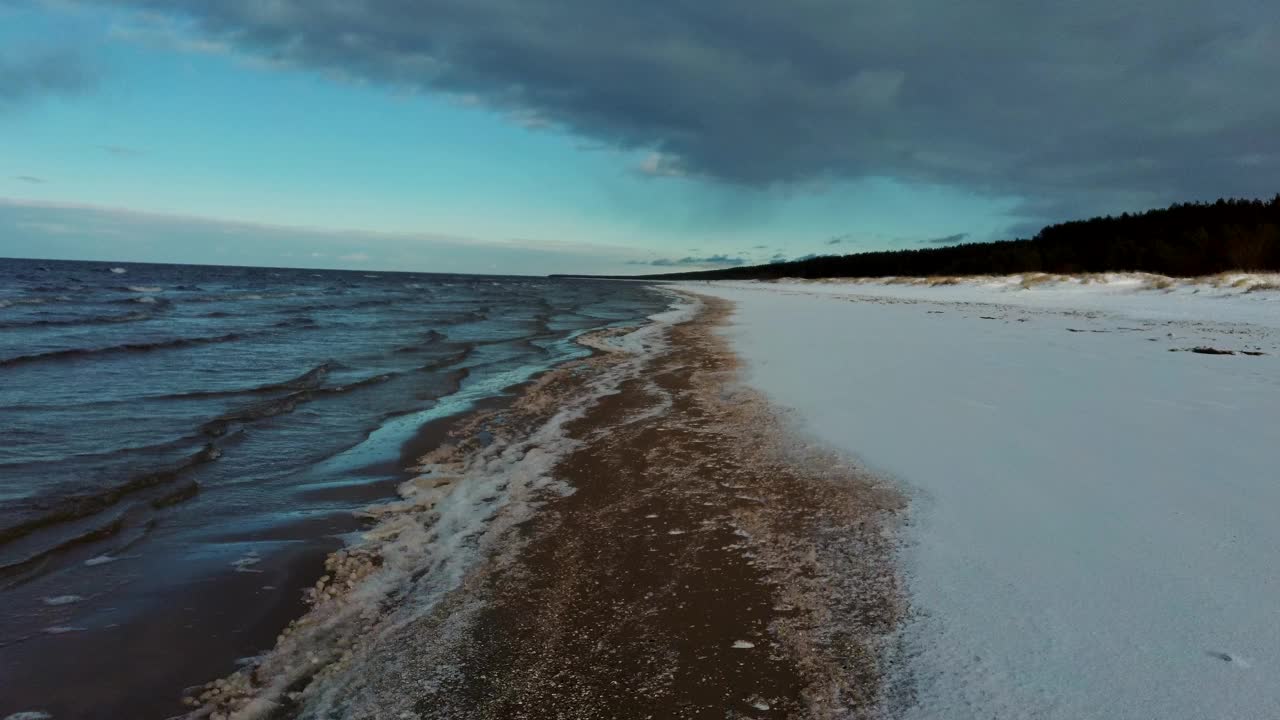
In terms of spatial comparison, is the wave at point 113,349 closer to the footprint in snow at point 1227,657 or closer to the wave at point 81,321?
the wave at point 81,321

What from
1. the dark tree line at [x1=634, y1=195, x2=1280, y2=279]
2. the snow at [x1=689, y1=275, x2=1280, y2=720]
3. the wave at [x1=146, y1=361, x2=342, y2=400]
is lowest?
the wave at [x1=146, y1=361, x2=342, y2=400]

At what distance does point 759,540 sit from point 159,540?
174 inches

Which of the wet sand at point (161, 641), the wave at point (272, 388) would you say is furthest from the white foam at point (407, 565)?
the wave at point (272, 388)

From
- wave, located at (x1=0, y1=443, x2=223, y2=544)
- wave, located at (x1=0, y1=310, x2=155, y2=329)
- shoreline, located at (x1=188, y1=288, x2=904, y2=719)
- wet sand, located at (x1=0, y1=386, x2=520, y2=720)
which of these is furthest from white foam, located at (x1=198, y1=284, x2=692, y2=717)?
wave, located at (x1=0, y1=310, x2=155, y2=329)

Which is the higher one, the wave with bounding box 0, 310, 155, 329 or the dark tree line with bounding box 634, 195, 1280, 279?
the dark tree line with bounding box 634, 195, 1280, 279

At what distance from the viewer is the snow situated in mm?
2711

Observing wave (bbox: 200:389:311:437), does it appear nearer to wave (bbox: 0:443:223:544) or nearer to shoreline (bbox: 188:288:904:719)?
wave (bbox: 0:443:223:544)

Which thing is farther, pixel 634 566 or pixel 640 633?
pixel 634 566

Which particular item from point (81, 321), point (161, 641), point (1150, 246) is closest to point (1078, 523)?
point (161, 641)

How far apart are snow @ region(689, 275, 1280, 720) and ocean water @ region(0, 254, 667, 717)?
11.9 ft

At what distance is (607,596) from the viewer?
3812mm

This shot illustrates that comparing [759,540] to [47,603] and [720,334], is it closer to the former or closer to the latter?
[47,603]

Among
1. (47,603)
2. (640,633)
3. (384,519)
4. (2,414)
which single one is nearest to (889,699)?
(640,633)

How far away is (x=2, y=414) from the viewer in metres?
8.86
